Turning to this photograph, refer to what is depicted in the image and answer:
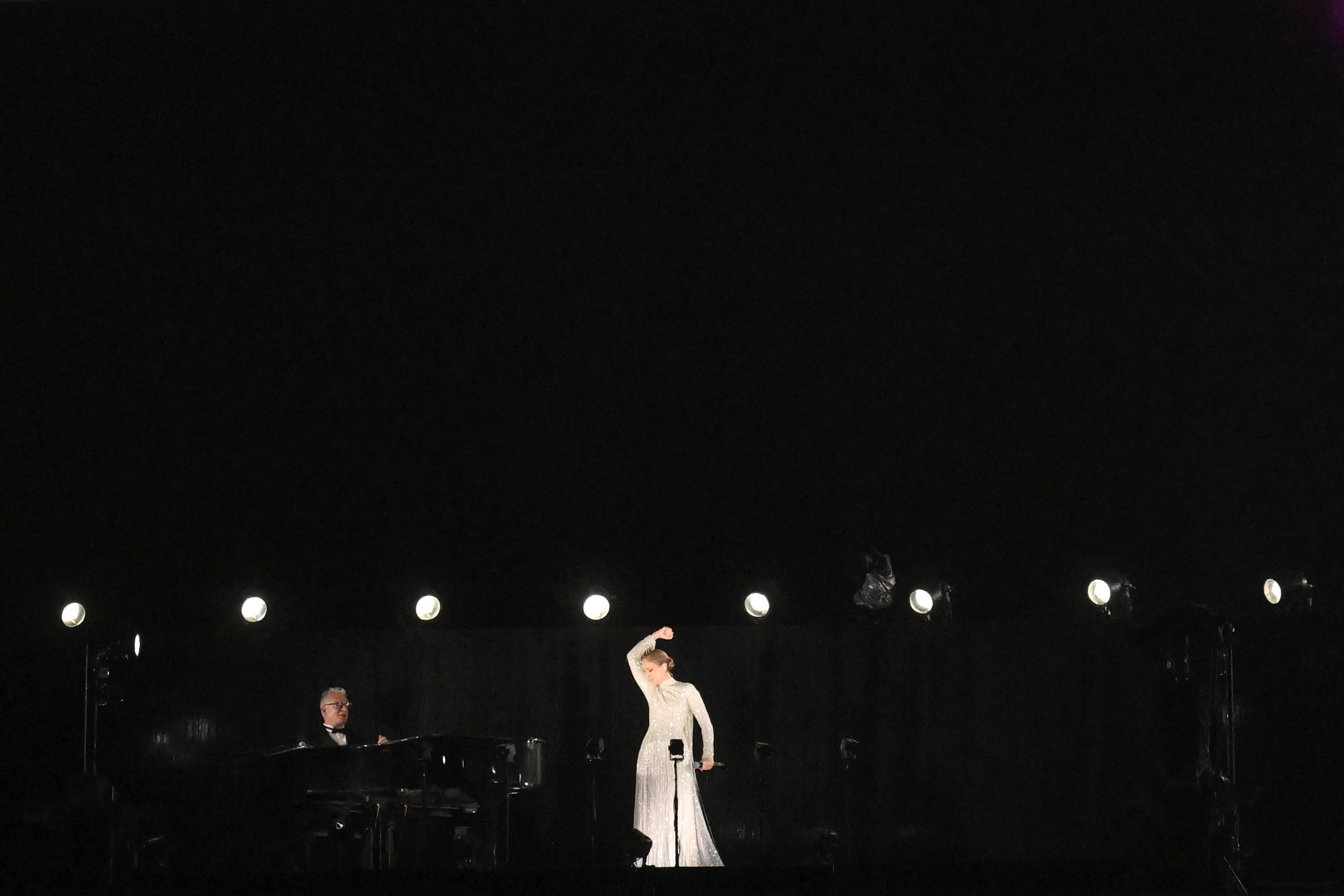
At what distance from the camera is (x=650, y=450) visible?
386 inches

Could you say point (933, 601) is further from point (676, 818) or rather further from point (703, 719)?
point (676, 818)

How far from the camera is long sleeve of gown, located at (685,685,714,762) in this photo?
786cm

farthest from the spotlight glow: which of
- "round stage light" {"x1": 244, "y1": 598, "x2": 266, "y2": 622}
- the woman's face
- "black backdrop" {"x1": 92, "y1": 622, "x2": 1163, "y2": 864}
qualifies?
"round stage light" {"x1": 244, "y1": 598, "x2": 266, "y2": 622}

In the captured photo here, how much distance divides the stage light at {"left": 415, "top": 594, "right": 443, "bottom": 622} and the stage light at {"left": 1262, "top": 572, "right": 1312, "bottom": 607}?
17.1 feet

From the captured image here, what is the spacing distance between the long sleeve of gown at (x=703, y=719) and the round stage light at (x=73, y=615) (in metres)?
3.86

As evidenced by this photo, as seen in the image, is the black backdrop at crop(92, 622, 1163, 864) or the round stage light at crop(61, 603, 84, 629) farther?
the round stage light at crop(61, 603, 84, 629)

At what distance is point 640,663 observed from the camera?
8.16m

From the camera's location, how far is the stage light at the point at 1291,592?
884 cm

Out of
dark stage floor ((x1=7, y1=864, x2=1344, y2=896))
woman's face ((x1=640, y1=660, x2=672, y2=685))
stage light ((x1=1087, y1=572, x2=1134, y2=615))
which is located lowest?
dark stage floor ((x1=7, y1=864, x2=1344, y2=896))

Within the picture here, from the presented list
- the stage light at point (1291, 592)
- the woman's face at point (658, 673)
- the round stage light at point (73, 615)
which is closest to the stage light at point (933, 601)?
the woman's face at point (658, 673)

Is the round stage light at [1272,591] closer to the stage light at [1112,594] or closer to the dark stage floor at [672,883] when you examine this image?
the stage light at [1112,594]

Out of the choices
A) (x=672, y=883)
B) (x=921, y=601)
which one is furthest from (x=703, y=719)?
(x=921, y=601)

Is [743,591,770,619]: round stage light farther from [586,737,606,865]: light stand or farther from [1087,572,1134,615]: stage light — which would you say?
[1087,572,1134,615]: stage light

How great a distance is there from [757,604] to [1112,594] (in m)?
2.22
